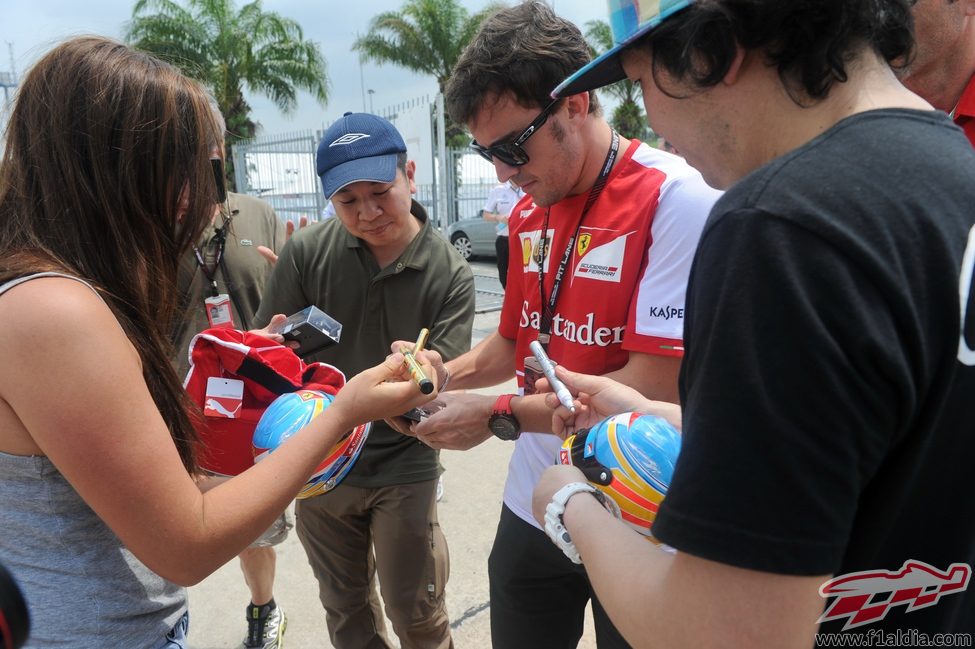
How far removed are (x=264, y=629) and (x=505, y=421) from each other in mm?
1815

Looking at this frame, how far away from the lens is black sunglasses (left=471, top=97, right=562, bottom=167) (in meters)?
1.98

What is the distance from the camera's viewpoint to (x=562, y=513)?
3.67 feet

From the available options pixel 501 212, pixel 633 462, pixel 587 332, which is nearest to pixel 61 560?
pixel 633 462

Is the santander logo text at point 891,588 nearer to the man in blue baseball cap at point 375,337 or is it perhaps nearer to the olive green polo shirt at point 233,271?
the man in blue baseball cap at point 375,337

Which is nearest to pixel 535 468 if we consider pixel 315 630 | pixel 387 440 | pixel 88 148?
pixel 387 440

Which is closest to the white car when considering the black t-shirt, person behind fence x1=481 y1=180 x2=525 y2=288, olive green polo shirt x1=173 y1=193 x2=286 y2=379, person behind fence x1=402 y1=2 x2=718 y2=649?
person behind fence x1=481 y1=180 x2=525 y2=288

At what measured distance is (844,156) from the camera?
2.43 ft

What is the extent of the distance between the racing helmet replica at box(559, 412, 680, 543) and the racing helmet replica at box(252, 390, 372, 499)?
73 cm

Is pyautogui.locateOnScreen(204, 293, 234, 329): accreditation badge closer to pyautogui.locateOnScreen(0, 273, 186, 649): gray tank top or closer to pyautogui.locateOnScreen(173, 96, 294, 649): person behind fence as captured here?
pyautogui.locateOnScreen(173, 96, 294, 649): person behind fence

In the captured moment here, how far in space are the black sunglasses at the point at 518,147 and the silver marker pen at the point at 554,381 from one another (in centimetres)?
62

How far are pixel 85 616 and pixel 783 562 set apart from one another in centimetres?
130

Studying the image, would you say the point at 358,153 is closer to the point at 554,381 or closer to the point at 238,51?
the point at 554,381

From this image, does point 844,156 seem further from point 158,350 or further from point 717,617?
point 158,350

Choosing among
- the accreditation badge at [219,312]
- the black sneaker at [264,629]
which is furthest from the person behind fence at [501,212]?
the black sneaker at [264,629]
